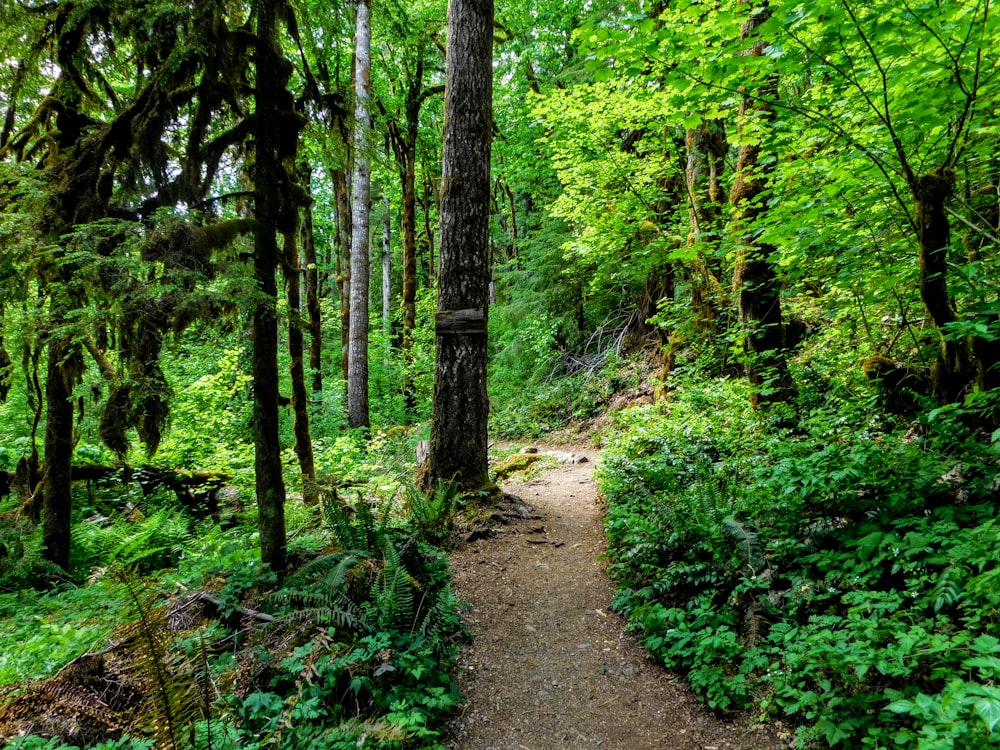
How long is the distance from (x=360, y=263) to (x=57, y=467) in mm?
8303

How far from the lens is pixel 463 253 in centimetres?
650

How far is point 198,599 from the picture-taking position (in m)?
3.96

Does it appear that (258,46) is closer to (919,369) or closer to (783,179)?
(783,179)

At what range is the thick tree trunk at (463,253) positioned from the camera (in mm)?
6473

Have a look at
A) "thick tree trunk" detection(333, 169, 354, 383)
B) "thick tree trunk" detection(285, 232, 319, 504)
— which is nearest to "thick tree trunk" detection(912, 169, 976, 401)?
"thick tree trunk" detection(285, 232, 319, 504)

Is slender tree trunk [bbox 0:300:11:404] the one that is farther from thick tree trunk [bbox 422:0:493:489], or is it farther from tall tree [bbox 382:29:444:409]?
tall tree [bbox 382:29:444:409]

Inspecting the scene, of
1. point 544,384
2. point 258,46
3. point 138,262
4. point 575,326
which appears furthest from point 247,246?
point 575,326

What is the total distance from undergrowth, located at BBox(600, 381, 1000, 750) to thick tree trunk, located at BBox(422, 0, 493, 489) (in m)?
2.23

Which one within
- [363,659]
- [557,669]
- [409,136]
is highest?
[409,136]

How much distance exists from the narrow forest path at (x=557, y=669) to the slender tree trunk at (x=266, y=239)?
7.45ft

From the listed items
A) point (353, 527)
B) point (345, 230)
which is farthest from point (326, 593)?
point (345, 230)

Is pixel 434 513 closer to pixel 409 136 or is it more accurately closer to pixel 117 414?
pixel 117 414

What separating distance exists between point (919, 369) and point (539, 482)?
5607 mm

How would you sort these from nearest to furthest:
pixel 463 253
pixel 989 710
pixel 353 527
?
pixel 989 710, pixel 353 527, pixel 463 253
